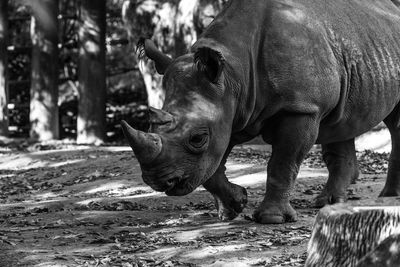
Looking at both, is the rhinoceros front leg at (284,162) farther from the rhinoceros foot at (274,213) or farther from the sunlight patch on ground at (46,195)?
the sunlight patch on ground at (46,195)

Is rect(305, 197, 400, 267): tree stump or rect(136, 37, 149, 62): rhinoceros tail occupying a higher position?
rect(136, 37, 149, 62): rhinoceros tail

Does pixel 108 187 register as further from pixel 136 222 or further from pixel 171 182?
pixel 171 182

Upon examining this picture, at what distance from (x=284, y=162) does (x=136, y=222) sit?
147cm

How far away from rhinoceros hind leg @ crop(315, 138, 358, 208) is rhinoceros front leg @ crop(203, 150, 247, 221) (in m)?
1.19

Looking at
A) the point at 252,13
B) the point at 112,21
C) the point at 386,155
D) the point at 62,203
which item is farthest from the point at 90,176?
the point at 112,21

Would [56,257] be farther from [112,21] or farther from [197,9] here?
[112,21]

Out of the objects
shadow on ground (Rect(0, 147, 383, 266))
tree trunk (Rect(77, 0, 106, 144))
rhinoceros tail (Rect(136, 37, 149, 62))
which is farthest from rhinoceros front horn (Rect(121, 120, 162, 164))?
tree trunk (Rect(77, 0, 106, 144))

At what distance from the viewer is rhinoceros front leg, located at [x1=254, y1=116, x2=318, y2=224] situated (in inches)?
315

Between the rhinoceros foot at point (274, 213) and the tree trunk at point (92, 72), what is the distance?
12414 mm

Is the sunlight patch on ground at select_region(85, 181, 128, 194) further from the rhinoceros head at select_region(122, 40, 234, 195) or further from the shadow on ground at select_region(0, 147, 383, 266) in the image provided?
the rhinoceros head at select_region(122, 40, 234, 195)

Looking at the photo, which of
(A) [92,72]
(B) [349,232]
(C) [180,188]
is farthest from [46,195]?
(A) [92,72]

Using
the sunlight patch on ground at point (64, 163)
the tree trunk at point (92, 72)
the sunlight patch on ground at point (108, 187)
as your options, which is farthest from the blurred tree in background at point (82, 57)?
the sunlight patch on ground at point (108, 187)

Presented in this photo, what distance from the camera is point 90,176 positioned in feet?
43.8

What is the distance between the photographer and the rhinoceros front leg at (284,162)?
801 centimetres
